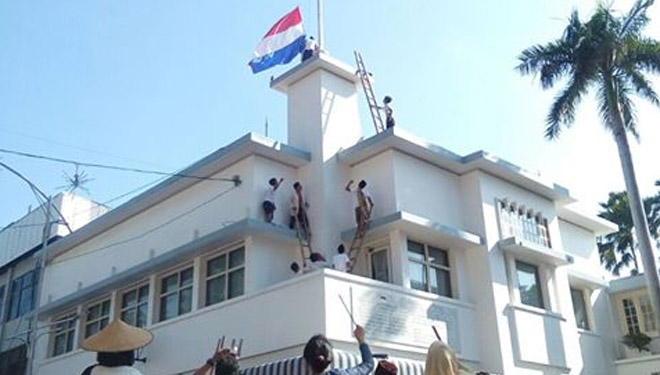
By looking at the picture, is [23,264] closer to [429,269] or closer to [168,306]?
[168,306]

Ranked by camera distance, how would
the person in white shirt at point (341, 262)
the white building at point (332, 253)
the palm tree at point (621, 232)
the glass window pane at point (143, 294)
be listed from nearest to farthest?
the white building at point (332, 253) → the person in white shirt at point (341, 262) → the glass window pane at point (143, 294) → the palm tree at point (621, 232)

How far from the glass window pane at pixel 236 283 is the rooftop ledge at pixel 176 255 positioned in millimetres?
723

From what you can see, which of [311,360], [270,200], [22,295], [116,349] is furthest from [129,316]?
[311,360]

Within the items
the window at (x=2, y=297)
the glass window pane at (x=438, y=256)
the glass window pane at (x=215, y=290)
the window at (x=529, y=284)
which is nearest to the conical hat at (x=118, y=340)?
the glass window pane at (x=215, y=290)

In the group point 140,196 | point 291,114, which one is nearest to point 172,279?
point 140,196

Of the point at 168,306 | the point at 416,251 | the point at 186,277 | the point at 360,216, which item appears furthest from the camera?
the point at 168,306

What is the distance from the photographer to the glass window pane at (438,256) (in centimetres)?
1623

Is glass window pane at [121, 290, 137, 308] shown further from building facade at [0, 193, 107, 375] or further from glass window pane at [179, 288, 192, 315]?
building facade at [0, 193, 107, 375]

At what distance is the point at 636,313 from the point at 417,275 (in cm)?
957

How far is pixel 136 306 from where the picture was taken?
1811cm

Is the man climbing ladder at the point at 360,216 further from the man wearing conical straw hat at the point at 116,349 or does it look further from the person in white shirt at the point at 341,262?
the man wearing conical straw hat at the point at 116,349

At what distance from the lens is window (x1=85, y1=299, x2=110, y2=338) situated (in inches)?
751

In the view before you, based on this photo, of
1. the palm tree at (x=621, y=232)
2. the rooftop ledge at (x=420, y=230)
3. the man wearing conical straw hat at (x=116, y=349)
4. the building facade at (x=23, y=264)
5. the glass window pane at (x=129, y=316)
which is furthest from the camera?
the palm tree at (x=621, y=232)

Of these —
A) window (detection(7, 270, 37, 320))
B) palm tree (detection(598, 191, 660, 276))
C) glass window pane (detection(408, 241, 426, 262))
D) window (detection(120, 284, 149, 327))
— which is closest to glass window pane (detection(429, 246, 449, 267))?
glass window pane (detection(408, 241, 426, 262))
